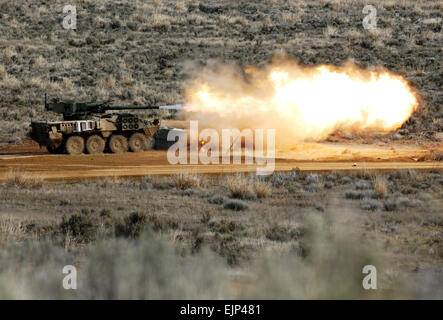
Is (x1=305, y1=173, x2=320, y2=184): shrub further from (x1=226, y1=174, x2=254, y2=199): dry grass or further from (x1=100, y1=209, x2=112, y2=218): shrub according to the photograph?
(x1=100, y1=209, x2=112, y2=218): shrub

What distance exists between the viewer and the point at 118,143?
30.0 metres

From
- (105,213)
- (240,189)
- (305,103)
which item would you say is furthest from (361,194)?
(305,103)

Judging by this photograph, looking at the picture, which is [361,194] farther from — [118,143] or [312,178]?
[118,143]

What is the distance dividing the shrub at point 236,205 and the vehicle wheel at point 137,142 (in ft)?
43.2

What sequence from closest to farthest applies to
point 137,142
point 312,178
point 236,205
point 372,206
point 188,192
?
1. point 236,205
2. point 372,206
3. point 188,192
4. point 312,178
5. point 137,142

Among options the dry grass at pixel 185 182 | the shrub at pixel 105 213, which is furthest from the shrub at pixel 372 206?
the shrub at pixel 105 213

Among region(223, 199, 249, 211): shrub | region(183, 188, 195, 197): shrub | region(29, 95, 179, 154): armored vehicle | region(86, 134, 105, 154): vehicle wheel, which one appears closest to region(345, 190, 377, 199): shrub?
region(223, 199, 249, 211): shrub

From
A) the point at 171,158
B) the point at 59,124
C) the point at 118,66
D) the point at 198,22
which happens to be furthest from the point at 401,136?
the point at 198,22

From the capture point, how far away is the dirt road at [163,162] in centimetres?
2430

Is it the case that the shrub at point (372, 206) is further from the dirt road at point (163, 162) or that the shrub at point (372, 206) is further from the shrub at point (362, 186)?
the dirt road at point (163, 162)

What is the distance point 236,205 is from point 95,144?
43.6 feet

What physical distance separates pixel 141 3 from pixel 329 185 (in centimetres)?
4622

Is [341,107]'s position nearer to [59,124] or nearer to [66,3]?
[59,124]

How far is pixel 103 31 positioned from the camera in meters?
56.4
